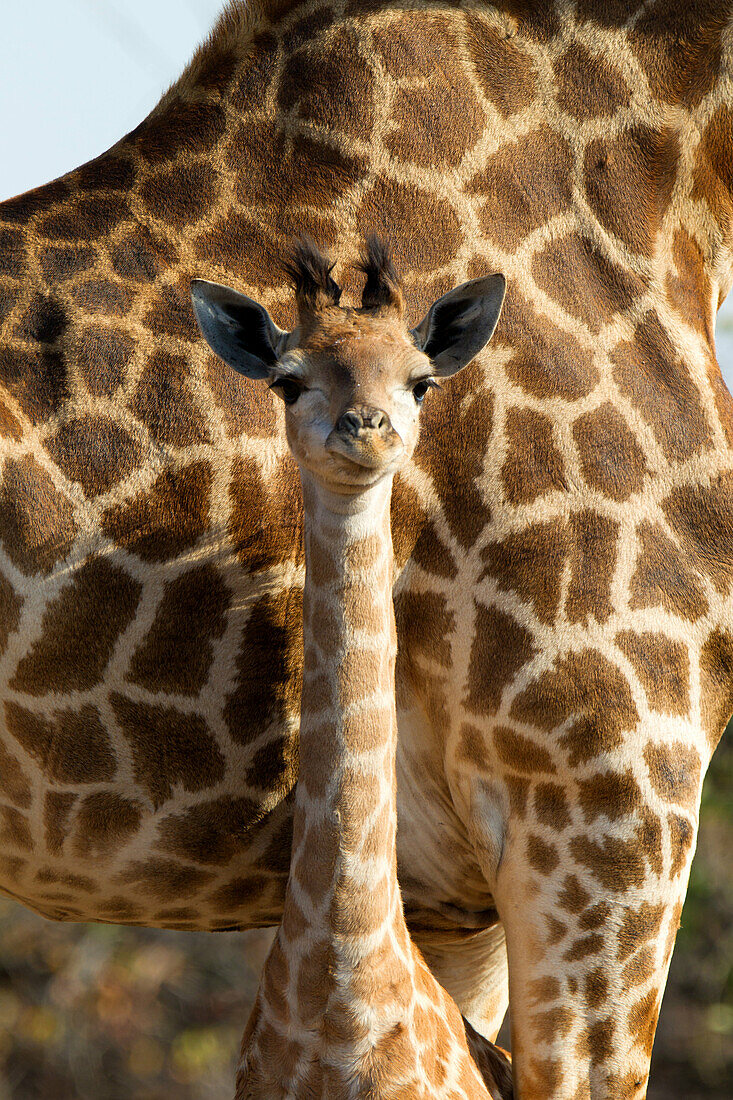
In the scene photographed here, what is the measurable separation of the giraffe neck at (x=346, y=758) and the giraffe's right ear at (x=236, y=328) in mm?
288

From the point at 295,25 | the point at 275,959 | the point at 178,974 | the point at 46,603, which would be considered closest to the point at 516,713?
the point at 275,959

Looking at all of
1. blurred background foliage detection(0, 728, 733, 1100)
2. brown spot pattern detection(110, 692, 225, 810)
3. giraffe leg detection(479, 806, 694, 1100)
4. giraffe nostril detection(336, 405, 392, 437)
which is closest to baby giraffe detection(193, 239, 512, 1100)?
giraffe nostril detection(336, 405, 392, 437)

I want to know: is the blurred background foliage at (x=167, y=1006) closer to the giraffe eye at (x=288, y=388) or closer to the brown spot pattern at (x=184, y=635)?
the brown spot pattern at (x=184, y=635)

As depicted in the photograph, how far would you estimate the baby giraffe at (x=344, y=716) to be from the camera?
237cm

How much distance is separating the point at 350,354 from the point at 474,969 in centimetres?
214

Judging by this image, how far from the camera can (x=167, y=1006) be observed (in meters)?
7.11

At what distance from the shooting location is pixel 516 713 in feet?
9.18

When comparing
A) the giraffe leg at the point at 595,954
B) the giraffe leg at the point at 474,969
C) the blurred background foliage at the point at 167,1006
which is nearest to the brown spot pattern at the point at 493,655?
the giraffe leg at the point at 595,954

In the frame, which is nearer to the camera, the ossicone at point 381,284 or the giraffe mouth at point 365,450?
the giraffe mouth at point 365,450

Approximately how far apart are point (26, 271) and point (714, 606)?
1851mm

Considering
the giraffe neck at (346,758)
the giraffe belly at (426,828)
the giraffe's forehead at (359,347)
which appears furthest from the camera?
the giraffe belly at (426,828)

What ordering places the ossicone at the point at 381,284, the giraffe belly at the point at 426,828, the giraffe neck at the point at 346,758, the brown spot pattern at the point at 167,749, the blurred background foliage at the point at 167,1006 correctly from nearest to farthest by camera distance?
the giraffe neck at the point at 346,758 → the ossicone at the point at 381,284 → the brown spot pattern at the point at 167,749 → the giraffe belly at the point at 426,828 → the blurred background foliage at the point at 167,1006

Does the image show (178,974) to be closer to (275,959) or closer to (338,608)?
(275,959)

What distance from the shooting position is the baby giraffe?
237 centimetres
